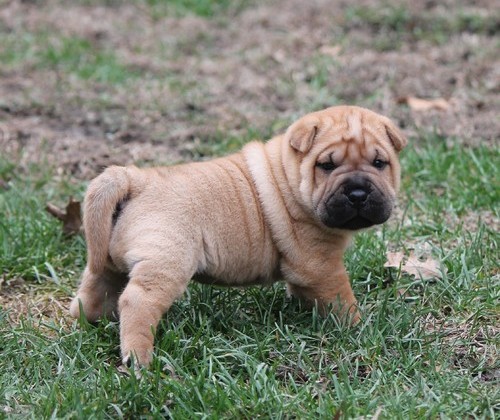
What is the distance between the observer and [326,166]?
4.99 m

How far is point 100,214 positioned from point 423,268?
7.15ft

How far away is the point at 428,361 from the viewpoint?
15.1 ft

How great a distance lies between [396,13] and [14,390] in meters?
8.22

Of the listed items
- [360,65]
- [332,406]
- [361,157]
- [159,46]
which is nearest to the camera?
[332,406]

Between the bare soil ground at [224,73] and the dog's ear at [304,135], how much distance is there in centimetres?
279

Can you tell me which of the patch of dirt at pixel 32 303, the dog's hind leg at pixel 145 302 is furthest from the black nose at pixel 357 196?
the patch of dirt at pixel 32 303

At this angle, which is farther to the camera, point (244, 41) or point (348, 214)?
point (244, 41)

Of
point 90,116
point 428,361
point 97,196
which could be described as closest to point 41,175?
point 90,116

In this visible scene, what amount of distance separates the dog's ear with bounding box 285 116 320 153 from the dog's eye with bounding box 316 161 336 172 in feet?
0.39

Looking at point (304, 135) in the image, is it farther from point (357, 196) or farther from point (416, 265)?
point (416, 265)

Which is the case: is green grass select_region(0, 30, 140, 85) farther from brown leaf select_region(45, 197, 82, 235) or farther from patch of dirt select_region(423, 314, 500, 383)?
patch of dirt select_region(423, 314, 500, 383)

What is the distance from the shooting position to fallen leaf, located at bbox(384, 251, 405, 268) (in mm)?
5723

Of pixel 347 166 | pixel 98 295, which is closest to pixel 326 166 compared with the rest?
pixel 347 166

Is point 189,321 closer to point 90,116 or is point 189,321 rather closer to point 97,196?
point 97,196
